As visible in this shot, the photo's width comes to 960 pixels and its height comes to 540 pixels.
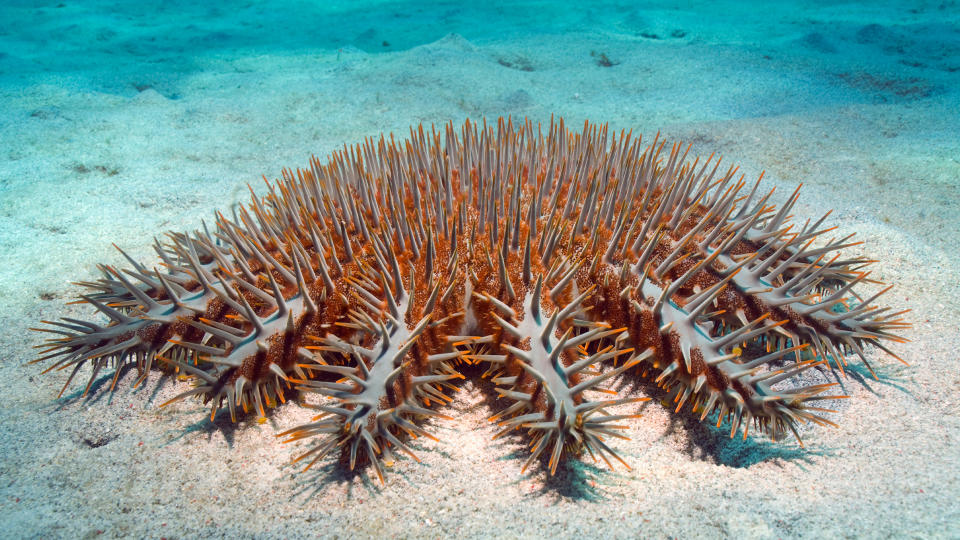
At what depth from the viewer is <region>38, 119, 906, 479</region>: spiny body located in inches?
91.1

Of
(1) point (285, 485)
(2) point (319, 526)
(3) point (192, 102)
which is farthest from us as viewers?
(3) point (192, 102)

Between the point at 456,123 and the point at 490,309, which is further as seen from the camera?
the point at 456,123

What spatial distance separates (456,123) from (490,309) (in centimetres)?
494

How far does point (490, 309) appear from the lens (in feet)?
8.74

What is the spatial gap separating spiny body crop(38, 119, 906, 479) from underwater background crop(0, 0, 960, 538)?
29 centimetres

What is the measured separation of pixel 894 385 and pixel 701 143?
13.2 feet

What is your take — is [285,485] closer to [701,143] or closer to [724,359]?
[724,359]

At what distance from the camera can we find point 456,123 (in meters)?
7.00

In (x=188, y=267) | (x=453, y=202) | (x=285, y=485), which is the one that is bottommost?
(x=285, y=485)

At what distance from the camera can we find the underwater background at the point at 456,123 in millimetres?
2275

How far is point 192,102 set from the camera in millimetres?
7941

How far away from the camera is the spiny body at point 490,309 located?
7.59 ft

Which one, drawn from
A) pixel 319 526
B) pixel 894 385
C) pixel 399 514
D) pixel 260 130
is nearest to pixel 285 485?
pixel 319 526

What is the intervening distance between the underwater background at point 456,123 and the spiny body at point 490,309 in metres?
0.29
